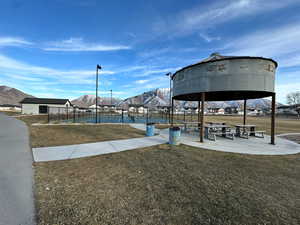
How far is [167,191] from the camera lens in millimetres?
3092

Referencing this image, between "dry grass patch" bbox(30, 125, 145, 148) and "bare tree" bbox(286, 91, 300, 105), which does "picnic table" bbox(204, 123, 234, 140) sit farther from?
"bare tree" bbox(286, 91, 300, 105)

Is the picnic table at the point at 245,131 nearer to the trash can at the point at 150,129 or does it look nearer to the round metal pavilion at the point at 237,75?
the round metal pavilion at the point at 237,75

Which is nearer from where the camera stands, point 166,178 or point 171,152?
point 166,178

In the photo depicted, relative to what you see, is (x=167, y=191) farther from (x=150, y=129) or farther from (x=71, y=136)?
(x=71, y=136)

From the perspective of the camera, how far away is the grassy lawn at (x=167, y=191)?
2.32 m

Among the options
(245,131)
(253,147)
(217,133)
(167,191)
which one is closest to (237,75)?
(217,133)

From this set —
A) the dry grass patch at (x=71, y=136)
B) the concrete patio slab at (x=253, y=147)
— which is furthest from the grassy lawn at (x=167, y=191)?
the dry grass patch at (x=71, y=136)

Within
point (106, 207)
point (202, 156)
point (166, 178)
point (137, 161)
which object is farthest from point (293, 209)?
point (137, 161)

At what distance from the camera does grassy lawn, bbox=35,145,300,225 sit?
232 cm

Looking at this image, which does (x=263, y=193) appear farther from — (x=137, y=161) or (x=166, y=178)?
(x=137, y=161)

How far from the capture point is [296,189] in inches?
127

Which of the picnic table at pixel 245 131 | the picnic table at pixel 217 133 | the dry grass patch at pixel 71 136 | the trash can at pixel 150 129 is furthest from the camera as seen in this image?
the trash can at pixel 150 129

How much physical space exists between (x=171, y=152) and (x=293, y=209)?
389cm

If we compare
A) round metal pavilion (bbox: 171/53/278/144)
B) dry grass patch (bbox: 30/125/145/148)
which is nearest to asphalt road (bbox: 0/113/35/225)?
dry grass patch (bbox: 30/125/145/148)
